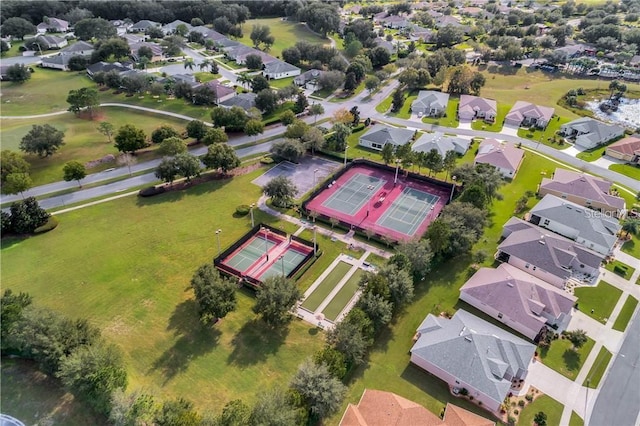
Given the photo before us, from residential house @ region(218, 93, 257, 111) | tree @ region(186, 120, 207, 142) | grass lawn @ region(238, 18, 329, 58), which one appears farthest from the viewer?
grass lawn @ region(238, 18, 329, 58)

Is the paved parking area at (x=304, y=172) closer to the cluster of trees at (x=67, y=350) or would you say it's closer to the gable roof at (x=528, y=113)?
the cluster of trees at (x=67, y=350)

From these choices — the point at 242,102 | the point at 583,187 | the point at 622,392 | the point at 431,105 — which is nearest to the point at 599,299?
the point at 622,392

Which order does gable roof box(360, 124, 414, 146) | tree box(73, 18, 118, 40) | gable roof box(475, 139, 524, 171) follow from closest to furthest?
gable roof box(475, 139, 524, 171)
gable roof box(360, 124, 414, 146)
tree box(73, 18, 118, 40)

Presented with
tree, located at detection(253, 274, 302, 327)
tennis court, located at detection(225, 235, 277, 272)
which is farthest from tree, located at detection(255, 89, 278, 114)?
tree, located at detection(253, 274, 302, 327)

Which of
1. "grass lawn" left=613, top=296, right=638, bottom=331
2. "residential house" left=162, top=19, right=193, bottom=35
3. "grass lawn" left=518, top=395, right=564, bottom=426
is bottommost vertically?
→ "grass lawn" left=613, top=296, right=638, bottom=331

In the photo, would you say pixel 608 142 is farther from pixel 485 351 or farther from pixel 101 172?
pixel 101 172

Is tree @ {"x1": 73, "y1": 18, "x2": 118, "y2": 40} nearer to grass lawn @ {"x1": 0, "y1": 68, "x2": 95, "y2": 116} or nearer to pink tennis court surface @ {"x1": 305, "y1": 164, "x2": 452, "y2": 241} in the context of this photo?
grass lawn @ {"x1": 0, "y1": 68, "x2": 95, "y2": 116}

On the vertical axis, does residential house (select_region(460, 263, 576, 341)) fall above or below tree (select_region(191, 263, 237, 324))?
below
